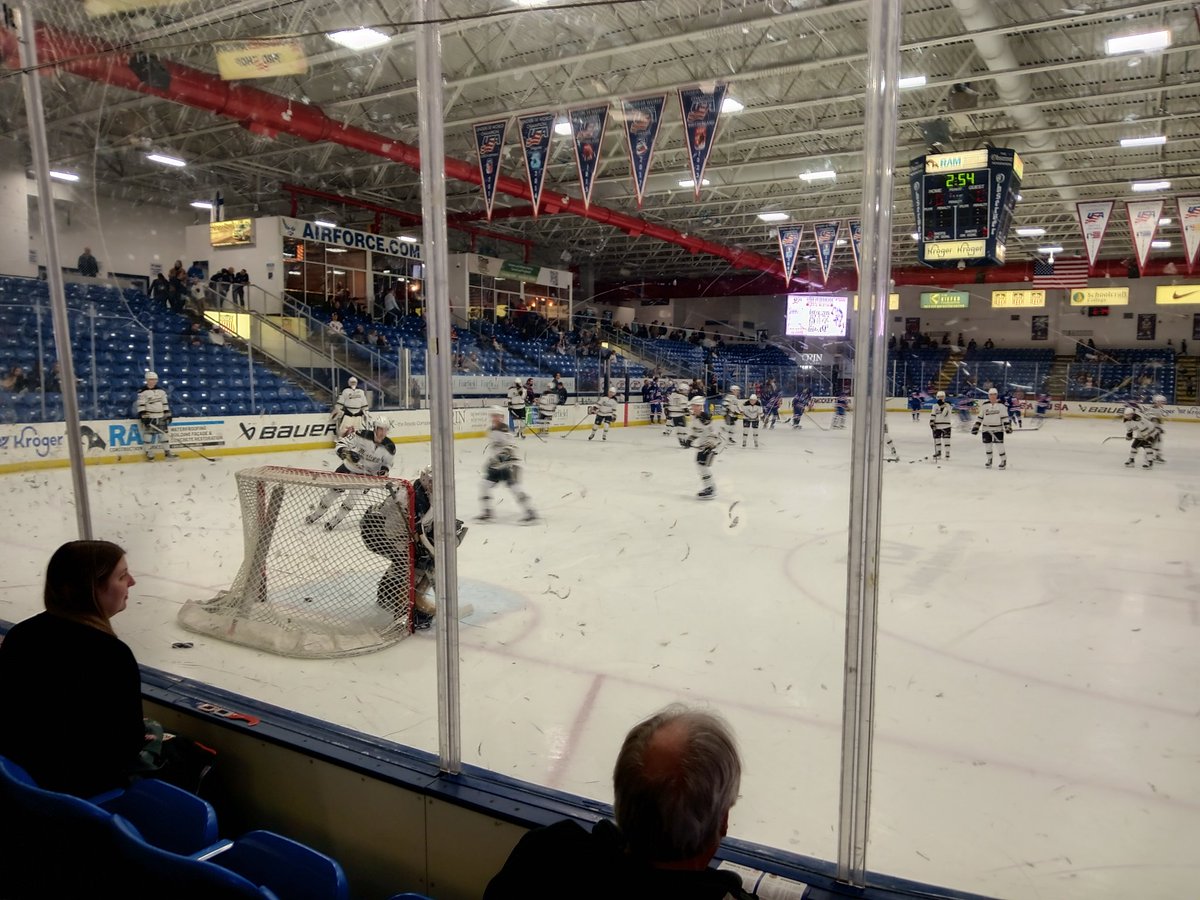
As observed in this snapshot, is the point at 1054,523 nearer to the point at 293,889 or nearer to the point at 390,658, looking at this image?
the point at 390,658

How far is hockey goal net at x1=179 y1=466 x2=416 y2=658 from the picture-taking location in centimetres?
357

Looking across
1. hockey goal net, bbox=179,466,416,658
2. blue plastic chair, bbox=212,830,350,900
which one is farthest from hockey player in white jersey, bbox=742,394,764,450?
blue plastic chair, bbox=212,830,350,900

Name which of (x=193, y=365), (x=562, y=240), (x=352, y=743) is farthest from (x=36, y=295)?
(x=562, y=240)

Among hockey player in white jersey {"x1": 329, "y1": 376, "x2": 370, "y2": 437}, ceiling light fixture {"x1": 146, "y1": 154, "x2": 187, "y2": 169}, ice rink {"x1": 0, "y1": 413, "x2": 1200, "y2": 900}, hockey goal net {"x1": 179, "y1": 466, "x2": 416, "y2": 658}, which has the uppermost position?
ceiling light fixture {"x1": 146, "y1": 154, "x2": 187, "y2": 169}

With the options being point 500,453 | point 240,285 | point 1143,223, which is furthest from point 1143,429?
point 240,285

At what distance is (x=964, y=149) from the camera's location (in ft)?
33.2

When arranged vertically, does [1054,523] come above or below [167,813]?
below

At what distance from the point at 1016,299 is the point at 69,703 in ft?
67.7

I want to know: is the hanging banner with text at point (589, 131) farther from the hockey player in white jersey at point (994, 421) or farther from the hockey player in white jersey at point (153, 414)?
the hockey player in white jersey at point (994, 421)

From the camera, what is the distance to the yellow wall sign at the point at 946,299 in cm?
1469

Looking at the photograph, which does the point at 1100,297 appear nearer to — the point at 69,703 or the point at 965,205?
the point at 965,205

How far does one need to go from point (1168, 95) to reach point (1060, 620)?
29.9ft

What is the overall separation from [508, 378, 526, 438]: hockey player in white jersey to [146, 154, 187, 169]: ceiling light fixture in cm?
743

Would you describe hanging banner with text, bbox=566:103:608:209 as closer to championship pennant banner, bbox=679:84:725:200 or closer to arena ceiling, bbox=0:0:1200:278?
arena ceiling, bbox=0:0:1200:278
